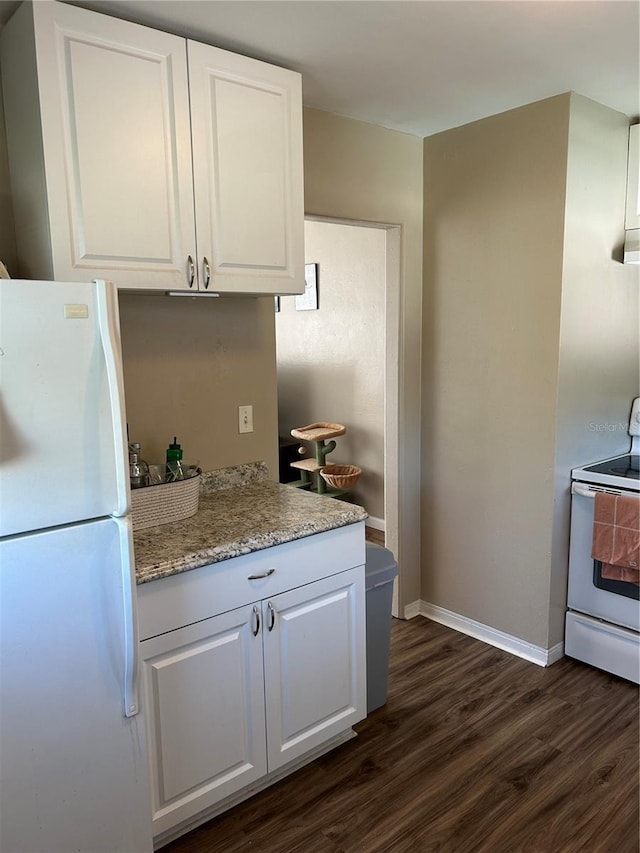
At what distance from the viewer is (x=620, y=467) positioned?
2820 millimetres

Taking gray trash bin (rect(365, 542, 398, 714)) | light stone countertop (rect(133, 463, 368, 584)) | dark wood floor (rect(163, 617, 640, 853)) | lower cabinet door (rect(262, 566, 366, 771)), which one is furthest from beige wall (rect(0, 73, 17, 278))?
dark wood floor (rect(163, 617, 640, 853))

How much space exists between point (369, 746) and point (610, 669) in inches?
45.9

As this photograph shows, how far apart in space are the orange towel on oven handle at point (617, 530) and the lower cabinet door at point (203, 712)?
5.06ft

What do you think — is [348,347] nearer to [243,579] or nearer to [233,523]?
[233,523]

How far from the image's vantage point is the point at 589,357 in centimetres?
277

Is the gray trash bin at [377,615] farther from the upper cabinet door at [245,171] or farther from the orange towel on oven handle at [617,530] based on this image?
the upper cabinet door at [245,171]

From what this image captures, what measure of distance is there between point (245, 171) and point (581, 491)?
1.91m

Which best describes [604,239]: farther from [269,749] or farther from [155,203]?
[269,749]

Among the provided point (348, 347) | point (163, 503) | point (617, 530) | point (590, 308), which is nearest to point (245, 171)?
point (163, 503)

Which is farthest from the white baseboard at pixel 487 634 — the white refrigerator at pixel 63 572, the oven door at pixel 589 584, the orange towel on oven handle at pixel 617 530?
the white refrigerator at pixel 63 572

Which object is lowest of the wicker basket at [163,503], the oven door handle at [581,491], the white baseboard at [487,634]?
the white baseboard at [487,634]

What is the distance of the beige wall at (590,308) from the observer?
2568 mm

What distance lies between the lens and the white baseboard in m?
2.83

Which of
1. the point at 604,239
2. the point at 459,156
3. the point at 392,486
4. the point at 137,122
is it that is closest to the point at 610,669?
the point at 392,486
